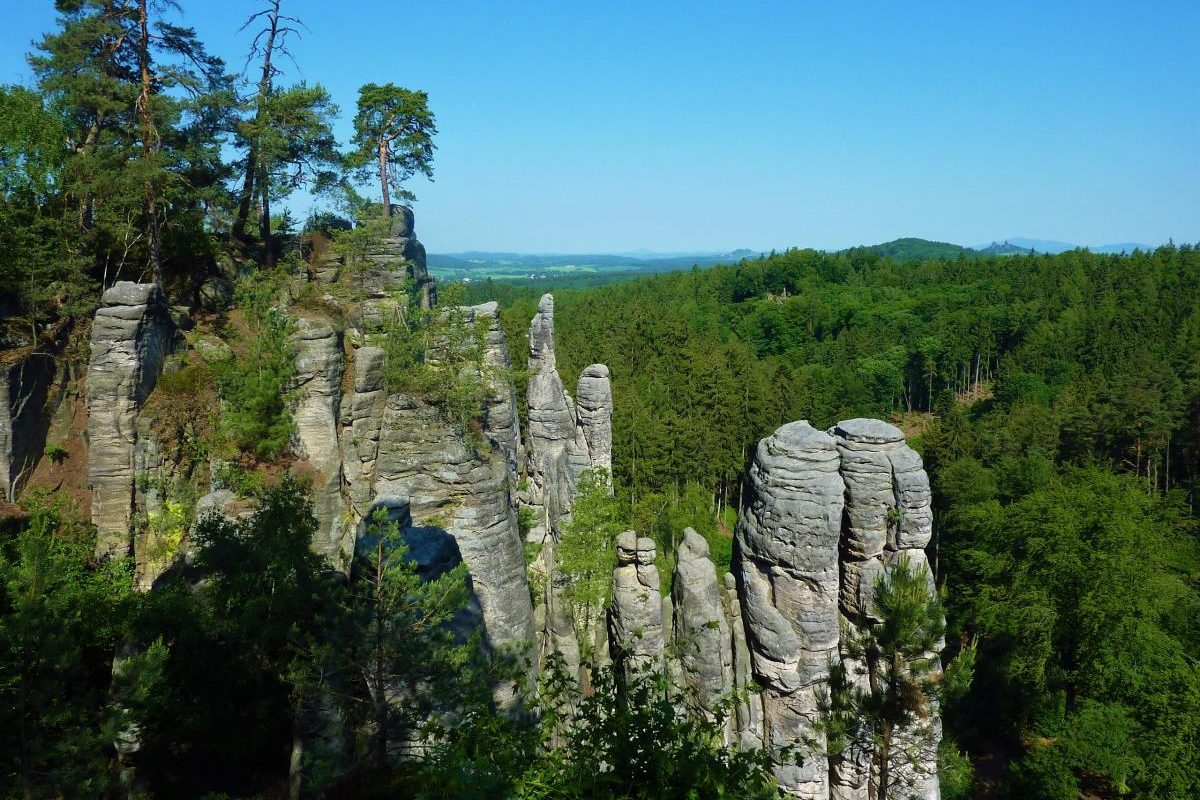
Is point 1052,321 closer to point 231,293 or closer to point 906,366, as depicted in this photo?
point 906,366

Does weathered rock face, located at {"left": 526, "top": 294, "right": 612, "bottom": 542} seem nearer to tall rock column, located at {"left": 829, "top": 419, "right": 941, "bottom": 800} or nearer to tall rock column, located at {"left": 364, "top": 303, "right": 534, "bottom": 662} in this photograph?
tall rock column, located at {"left": 364, "top": 303, "right": 534, "bottom": 662}

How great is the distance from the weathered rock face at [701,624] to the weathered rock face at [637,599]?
58 centimetres

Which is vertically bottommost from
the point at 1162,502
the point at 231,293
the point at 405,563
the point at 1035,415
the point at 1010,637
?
the point at 1010,637

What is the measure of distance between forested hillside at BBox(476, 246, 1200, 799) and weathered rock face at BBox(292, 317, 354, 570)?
25789mm

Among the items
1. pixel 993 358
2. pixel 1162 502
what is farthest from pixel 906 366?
pixel 1162 502

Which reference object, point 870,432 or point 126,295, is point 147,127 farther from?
point 870,432

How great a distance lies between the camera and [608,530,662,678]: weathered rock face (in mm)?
15297

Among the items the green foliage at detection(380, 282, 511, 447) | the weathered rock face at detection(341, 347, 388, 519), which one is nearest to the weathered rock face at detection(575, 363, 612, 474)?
the green foliage at detection(380, 282, 511, 447)

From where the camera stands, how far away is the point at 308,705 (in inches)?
411

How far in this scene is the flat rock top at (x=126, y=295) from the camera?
20.1m

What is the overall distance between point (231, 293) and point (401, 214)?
961 cm

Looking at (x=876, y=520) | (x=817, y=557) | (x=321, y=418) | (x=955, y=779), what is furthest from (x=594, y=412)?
(x=955, y=779)

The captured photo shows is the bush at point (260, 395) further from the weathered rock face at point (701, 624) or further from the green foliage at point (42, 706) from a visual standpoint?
the weathered rock face at point (701, 624)

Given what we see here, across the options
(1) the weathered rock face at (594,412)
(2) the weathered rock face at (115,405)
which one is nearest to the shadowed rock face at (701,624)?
(2) the weathered rock face at (115,405)
